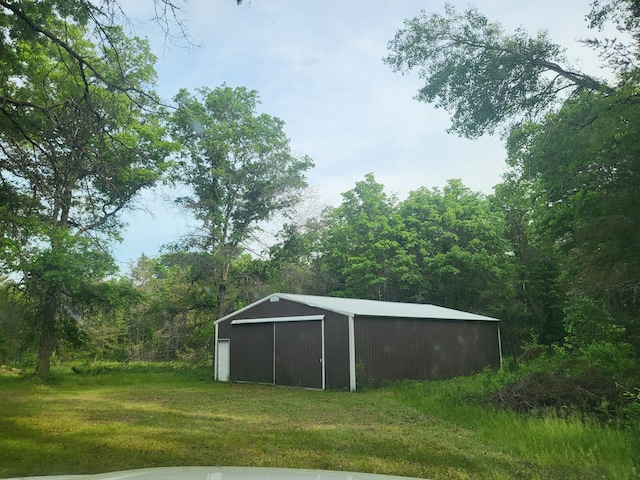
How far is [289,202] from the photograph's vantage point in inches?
1002

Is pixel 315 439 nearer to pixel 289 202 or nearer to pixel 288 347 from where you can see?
pixel 288 347

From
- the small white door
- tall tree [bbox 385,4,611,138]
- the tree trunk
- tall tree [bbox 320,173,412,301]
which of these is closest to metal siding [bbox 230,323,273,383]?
the small white door

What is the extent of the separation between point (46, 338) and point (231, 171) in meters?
11.5

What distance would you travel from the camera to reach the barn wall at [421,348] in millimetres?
14523

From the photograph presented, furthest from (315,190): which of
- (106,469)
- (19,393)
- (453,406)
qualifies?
(106,469)

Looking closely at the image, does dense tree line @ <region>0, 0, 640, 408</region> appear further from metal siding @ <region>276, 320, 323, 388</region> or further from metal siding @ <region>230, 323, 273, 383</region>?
metal siding @ <region>276, 320, 323, 388</region>

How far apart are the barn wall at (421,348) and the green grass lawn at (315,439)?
10.8ft

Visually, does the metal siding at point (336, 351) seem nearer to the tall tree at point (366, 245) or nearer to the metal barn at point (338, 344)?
the metal barn at point (338, 344)

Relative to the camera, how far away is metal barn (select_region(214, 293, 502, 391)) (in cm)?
1433

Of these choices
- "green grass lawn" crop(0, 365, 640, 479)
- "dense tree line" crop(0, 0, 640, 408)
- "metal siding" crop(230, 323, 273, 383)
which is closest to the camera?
"green grass lawn" crop(0, 365, 640, 479)

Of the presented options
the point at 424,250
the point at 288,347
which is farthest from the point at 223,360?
the point at 424,250

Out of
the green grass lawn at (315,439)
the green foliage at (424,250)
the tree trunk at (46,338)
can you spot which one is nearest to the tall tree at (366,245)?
the green foliage at (424,250)

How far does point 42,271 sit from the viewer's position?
15.7 metres

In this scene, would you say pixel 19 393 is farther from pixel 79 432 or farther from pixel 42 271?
pixel 79 432
